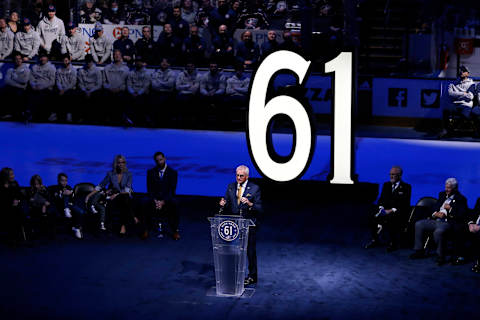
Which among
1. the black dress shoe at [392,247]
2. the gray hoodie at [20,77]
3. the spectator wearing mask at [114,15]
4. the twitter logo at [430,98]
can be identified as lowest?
A: the black dress shoe at [392,247]

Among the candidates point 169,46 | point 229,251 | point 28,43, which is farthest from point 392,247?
point 28,43

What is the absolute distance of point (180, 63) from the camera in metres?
22.3

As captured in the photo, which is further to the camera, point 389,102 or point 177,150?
point 389,102

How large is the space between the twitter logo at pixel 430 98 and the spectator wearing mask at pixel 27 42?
10.1 meters

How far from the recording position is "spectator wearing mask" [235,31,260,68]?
21750 millimetres

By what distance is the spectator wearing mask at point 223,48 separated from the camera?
21734 millimetres

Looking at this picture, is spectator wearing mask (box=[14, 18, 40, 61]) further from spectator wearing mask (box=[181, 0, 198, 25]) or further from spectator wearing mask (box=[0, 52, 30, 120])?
spectator wearing mask (box=[181, 0, 198, 25])

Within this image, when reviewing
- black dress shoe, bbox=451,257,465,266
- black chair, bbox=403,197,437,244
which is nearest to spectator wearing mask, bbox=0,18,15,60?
black chair, bbox=403,197,437,244

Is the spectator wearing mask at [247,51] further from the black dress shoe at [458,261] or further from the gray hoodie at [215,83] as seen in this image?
the black dress shoe at [458,261]

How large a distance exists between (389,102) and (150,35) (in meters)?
6.41

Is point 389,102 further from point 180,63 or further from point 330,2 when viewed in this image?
point 180,63

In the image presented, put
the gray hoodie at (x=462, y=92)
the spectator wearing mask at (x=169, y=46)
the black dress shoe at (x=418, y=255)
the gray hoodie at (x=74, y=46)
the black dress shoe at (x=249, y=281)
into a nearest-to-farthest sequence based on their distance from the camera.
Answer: the black dress shoe at (x=249, y=281), the black dress shoe at (x=418, y=255), the gray hoodie at (x=462, y=92), the spectator wearing mask at (x=169, y=46), the gray hoodie at (x=74, y=46)

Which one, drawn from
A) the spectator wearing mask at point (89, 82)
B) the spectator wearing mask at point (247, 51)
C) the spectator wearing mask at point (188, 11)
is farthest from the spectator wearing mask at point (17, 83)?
the spectator wearing mask at point (247, 51)

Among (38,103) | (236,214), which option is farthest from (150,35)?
(236,214)
